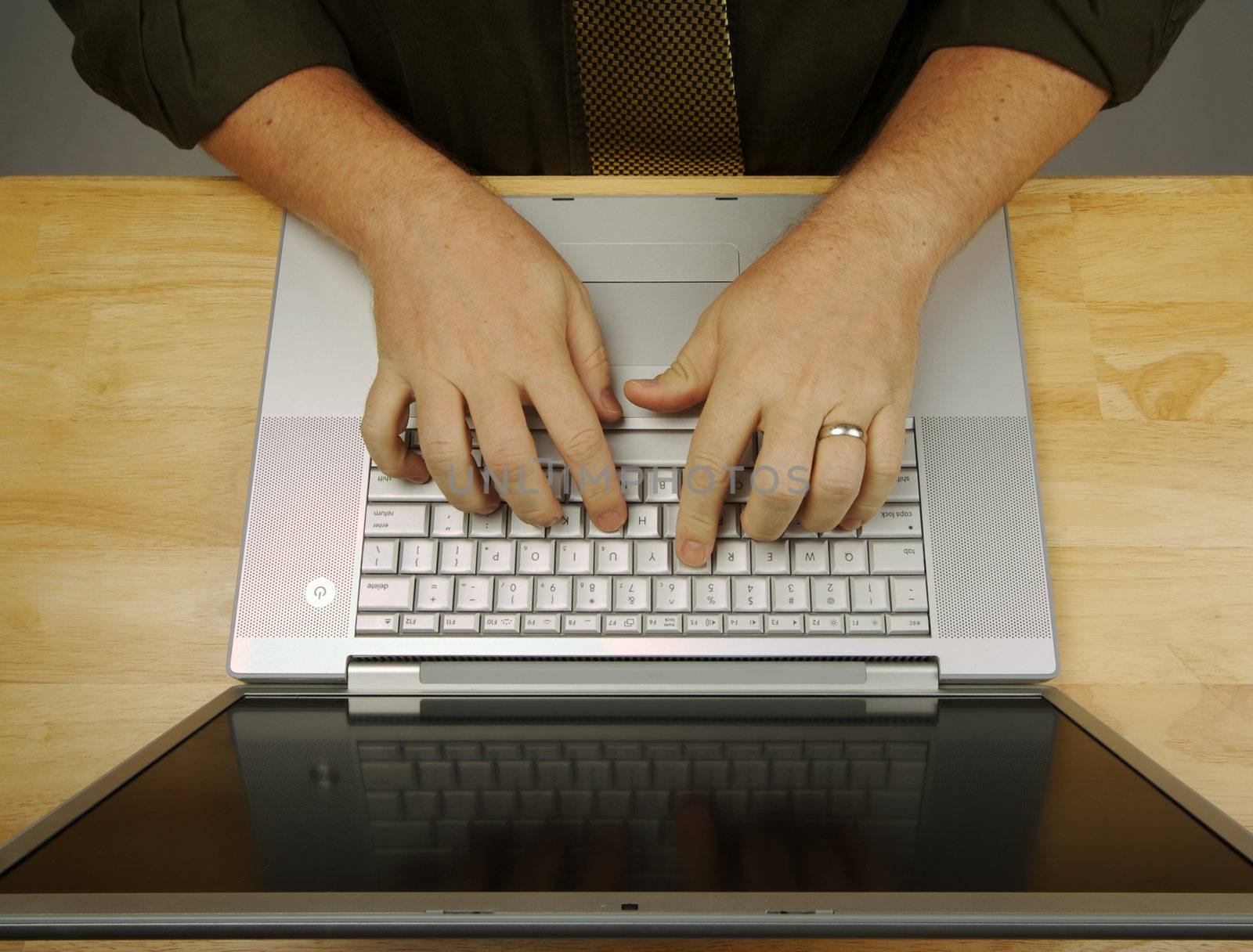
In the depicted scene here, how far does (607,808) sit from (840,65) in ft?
2.08

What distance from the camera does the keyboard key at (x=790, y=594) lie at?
0.47 m

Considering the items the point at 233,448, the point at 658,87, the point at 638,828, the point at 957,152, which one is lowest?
the point at 638,828

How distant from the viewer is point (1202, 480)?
1.73ft

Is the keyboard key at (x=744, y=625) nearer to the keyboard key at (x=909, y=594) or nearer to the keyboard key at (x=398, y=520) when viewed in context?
the keyboard key at (x=909, y=594)

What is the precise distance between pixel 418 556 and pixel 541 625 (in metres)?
0.09

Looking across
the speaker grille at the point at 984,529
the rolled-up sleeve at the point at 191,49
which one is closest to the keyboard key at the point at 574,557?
the speaker grille at the point at 984,529

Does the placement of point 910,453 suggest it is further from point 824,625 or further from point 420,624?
point 420,624

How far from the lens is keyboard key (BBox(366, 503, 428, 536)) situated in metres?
0.49

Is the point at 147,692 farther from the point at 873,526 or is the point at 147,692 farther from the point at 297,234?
the point at 873,526

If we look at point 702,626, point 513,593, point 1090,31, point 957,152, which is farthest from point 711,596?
point 1090,31

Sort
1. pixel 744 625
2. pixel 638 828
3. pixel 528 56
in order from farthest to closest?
pixel 528 56, pixel 744 625, pixel 638 828

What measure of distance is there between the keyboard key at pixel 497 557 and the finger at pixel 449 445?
0.07 ft

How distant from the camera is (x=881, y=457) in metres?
0.46

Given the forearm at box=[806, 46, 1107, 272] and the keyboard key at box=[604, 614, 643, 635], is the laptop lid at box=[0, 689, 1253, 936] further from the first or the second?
the forearm at box=[806, 46, 1107, 272]
